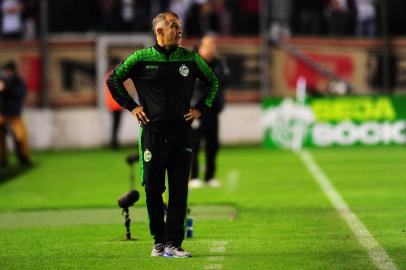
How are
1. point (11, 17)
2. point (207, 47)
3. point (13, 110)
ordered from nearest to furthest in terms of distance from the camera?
point (207, 47) → point (13, 110) → point (11, 17)

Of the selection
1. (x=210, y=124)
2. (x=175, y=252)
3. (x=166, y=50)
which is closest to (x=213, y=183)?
(x=210, y=124)

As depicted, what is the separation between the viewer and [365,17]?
3075cm

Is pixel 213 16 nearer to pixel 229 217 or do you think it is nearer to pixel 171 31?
pixel 229 217

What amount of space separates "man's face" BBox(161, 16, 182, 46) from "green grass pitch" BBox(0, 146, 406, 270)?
6.13ft

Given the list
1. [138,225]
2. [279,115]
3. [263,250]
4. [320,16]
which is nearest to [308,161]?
[279,115]

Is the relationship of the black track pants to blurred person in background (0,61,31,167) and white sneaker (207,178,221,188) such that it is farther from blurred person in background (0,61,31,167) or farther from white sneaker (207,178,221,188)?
blurred person in background (0,61,31,167)

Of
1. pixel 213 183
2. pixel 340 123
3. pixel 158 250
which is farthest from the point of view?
pixel 340 123

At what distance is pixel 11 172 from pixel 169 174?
44.3 feet

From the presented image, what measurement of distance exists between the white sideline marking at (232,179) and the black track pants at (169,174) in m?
7.87

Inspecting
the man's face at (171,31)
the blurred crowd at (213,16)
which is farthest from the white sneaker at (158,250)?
the blurred crowd at (213,16)

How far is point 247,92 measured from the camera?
31859 millimetres

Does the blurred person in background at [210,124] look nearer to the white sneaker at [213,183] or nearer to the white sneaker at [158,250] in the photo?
the white sneaker at [213,183]

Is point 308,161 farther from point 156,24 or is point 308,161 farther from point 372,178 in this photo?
point 156,24

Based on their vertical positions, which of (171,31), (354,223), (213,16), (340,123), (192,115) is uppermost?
(171,31)
